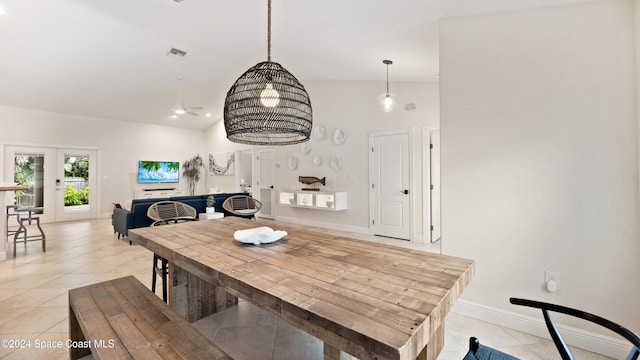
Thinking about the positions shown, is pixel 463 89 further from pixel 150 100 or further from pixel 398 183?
pixel 150 100

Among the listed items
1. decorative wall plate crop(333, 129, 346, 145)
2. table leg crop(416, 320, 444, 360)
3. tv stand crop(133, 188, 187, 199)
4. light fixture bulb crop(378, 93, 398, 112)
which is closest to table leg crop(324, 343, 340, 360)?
table leg crop(416, 320, 444, 360)

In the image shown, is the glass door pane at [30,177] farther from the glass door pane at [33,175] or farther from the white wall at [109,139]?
the white wall at [109,139]

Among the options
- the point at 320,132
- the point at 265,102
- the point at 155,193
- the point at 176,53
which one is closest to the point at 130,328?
the point at 265,102

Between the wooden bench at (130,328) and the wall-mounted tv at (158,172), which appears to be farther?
the wall-mounted tv at (158,172)

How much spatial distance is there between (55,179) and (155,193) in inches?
88.7

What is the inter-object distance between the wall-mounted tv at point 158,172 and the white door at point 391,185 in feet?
22.5

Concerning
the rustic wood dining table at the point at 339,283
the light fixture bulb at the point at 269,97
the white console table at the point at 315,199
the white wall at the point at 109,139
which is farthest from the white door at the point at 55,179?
the light fixture bulb at the point at 269,97

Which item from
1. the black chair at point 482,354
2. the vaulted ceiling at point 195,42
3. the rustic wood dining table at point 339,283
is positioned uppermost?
the vaulted ceiling at point 195,42

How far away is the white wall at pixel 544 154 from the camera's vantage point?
71.7 inches

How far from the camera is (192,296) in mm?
2322

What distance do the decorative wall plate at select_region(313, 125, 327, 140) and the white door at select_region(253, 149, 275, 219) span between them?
1.56m

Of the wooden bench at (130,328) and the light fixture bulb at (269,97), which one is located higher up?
the light fixture bulb at (269,97)

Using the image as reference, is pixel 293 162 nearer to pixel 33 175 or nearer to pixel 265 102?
pixel 265 102

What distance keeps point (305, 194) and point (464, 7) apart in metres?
4.54
